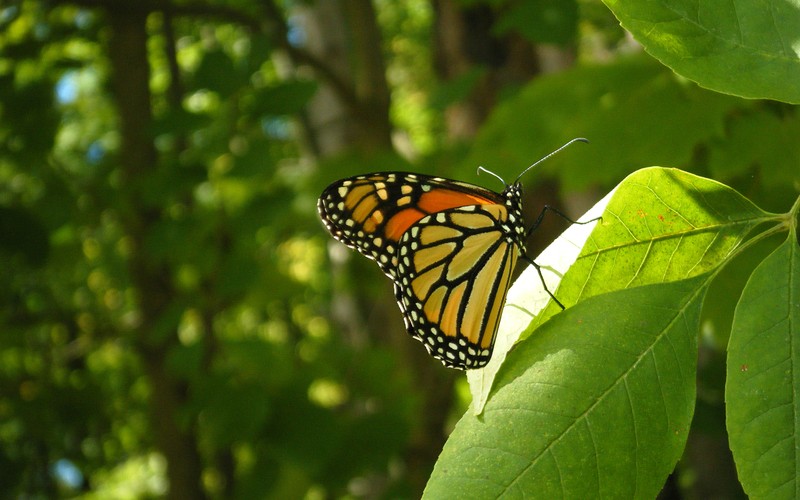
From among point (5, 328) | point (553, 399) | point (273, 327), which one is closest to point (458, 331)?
point (553, 399)

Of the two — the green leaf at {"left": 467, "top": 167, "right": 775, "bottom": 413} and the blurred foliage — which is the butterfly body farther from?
the green leaf at {"left": 467, "top": 167, "right": 775, "bottom": 413}

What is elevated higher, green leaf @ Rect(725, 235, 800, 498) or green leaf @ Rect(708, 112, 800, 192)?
green leaf @ Rect(725, 235, 800, 498)

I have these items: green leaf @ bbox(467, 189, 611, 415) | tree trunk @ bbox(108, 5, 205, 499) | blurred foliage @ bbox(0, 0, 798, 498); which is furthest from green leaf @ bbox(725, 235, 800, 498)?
tree trunk @ bbox(108, 5, 205, 499)

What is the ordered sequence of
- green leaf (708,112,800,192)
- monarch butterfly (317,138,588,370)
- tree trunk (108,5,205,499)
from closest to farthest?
monarch butterfly (317,138,588,370)
green leaf (708,112,800,192)
tree trunk (108,5,205,499)

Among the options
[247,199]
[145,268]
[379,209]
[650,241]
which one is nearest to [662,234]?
[650,241]

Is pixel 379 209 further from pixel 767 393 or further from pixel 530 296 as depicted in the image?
pixel 767 393

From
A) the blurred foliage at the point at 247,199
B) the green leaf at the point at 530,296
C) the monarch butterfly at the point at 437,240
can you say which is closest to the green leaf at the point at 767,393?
the green leaf at the point at 530,296

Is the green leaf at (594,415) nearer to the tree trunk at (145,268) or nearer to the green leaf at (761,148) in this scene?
the green leaf at (761,148)
